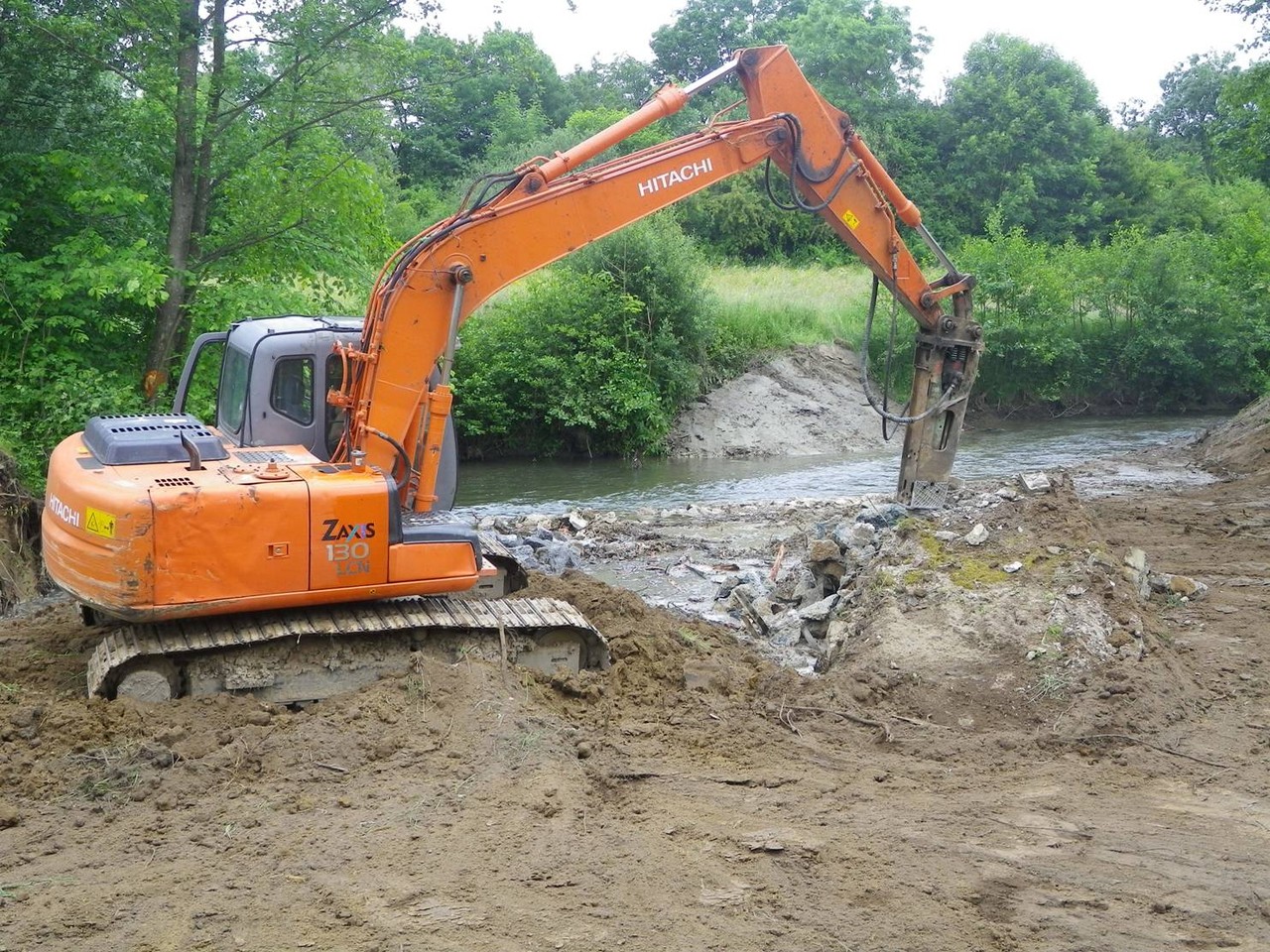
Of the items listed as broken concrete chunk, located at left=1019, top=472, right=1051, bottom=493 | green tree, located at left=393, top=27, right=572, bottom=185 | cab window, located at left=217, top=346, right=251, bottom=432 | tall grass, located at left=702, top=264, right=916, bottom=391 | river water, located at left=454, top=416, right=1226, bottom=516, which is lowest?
river water, located at left=454, top=416, right=1226, bottom=516

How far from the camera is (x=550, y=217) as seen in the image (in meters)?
7.54

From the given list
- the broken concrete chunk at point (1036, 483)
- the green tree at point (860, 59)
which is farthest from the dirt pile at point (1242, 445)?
the green tree at point (860, 59)

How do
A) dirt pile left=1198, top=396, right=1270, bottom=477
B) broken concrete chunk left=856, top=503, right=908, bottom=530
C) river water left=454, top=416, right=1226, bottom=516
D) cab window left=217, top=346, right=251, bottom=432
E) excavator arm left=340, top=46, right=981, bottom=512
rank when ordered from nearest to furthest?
excavator arm left=340, top=46, right=981, bottom=512, cab window left=217, top=346, right=251, bottom=432, broken concrete chunk left=856, top=503, right=908, bottom=530, dirt pile left=1198, top=396, right=1270, bottom=477, river water left=454, top=416, right=1226, bottom=516

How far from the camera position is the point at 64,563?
6613 mm

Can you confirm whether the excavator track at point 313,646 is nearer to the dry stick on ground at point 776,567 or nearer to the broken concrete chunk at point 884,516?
the broken concrete chunk at point 884,516

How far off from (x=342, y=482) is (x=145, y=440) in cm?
120

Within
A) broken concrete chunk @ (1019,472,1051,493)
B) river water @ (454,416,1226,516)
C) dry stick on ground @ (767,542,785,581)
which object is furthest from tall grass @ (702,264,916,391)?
broken concrete chunk @ (1019,472,1051,493)

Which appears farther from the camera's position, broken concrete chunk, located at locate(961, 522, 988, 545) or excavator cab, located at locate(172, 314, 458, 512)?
broken concrete chunk, located at locate(961, 522, 988, 545)

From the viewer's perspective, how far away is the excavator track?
652 centimetres

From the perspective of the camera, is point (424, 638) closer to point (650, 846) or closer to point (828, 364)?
point (650, 846)

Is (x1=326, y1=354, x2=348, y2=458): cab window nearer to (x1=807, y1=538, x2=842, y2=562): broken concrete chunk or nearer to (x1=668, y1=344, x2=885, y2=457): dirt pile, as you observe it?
(x1=807, y1=538, x2=842, y2=562): broken concrete chunk

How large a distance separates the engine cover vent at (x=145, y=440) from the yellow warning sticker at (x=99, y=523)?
0.47 metres

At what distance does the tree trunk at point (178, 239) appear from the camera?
1329cm

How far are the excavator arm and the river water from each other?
851 cm
